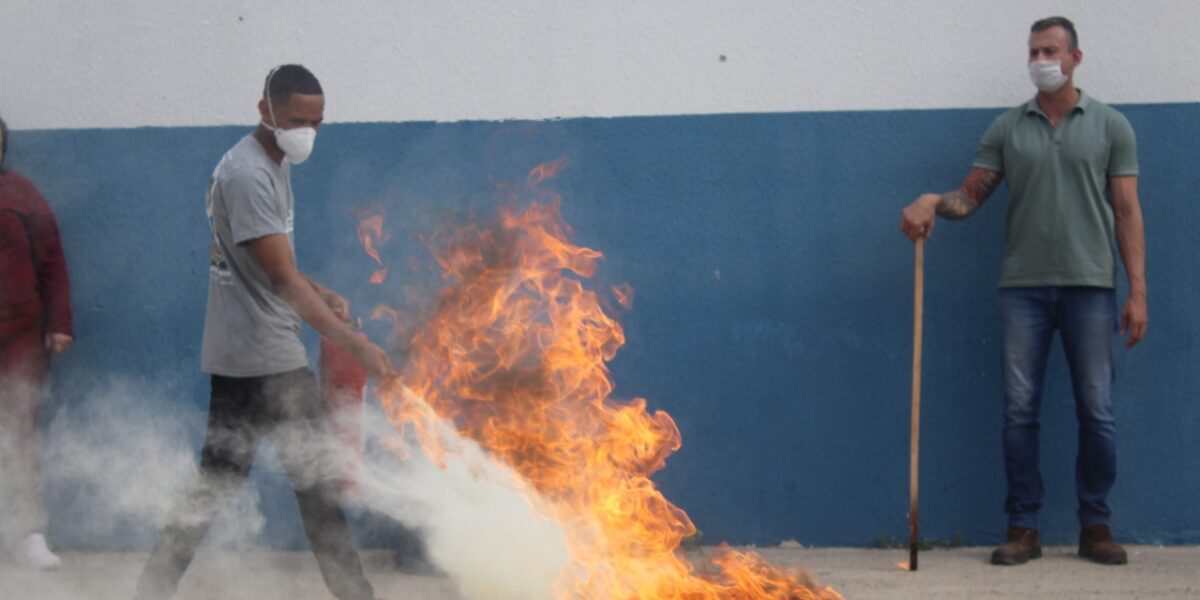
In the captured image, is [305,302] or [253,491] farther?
[253,491]

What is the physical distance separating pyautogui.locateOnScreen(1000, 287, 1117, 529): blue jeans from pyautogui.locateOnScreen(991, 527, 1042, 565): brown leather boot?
4cm

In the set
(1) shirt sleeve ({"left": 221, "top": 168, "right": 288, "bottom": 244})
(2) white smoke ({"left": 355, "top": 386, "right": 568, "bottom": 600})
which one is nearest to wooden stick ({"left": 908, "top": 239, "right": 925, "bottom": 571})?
(2) white smoke ({"left": 355, "top": 386, "right": 568, "bottom": 600})

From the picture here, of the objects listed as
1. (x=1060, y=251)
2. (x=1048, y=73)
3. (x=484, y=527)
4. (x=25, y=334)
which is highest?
(x=1048, y=73)

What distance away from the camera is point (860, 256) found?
6426 mm

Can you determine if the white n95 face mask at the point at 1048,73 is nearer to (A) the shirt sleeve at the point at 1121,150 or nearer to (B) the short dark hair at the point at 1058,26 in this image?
(B) the short dark hair at the point at 1058,26

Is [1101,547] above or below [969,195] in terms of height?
below

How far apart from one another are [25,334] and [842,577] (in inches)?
155

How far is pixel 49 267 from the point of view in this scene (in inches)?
252

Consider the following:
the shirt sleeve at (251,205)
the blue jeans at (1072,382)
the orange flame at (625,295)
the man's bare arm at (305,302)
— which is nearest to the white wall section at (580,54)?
the orange flame at (625,295)

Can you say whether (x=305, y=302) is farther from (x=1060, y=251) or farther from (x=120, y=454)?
(x=1060, y=251)

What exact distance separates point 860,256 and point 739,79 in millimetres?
1020

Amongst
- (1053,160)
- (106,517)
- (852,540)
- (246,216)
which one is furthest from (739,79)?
(106,517)

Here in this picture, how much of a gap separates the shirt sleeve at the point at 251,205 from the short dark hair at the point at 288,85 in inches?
11.7

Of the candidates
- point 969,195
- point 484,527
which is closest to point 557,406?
point 484,527
